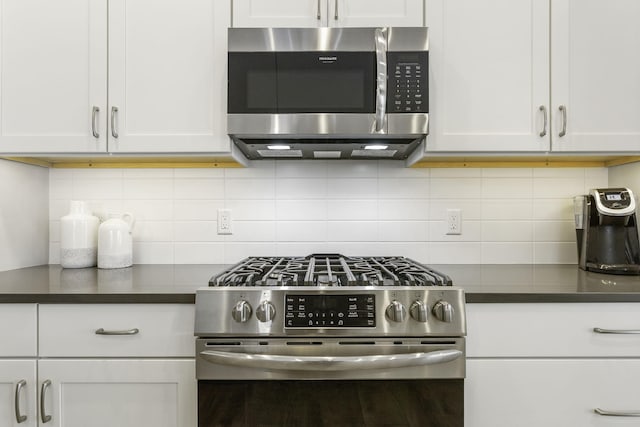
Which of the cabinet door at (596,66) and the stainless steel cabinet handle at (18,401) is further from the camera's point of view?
the cabinet door at (596,66)

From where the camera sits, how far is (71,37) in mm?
1520

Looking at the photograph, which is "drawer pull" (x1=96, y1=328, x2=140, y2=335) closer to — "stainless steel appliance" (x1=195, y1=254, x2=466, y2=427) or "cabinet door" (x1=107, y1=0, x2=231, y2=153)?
"stainless steel appliance" (x1=195, y1=254, x2=466, y2=427)

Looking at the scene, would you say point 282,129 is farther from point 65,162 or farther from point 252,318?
point 65,162

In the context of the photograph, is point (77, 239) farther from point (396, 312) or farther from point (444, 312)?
point (444, 312)

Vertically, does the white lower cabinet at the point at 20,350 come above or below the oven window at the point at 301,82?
below

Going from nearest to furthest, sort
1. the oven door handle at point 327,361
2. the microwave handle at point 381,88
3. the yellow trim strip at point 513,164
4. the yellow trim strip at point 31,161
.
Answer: the oven door handle at point 327,361 < the microwave handle at point 381,88 < the yellow trim strip at point 31,161 < the yellow trim strip at point 513,164

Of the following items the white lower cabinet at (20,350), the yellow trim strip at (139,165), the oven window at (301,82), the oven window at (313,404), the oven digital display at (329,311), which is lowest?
the oven window at (313,404)

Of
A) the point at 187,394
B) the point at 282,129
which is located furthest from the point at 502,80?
the point at 187,394

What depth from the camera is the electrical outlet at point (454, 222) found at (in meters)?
1.84

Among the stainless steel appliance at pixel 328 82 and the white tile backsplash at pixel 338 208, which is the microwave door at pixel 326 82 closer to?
the stainless steel appliance at pixel 328 82

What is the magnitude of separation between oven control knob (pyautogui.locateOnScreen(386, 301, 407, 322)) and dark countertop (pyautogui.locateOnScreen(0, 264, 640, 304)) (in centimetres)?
22

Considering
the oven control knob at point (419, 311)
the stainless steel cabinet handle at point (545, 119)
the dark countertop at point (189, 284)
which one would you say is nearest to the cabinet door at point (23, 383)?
the dark countertop at point (189, 284)

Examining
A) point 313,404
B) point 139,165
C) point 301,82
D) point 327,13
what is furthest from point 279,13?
point 313,404

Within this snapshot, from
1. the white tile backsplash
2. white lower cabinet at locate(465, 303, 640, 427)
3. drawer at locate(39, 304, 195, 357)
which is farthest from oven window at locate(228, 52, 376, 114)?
white lower cabinet at locate(465, 303, 640, 427)
